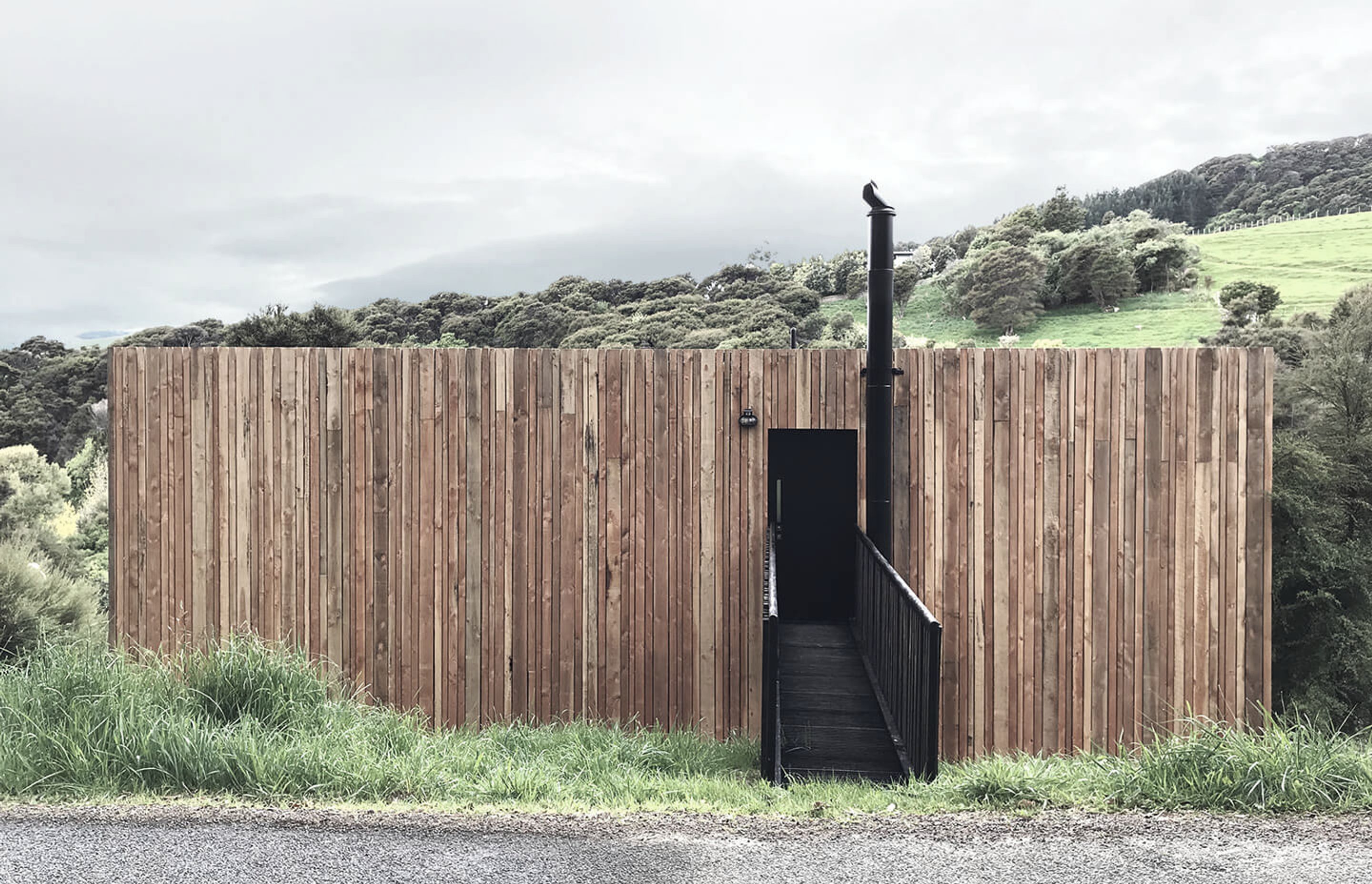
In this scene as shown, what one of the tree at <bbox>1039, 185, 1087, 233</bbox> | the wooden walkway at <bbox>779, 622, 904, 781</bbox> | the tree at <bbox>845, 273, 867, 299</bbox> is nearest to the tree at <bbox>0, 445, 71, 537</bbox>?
the wooden walkway at <bbox>779, 622, 904, 781</bbox>

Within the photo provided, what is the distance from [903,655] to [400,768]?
7.77 ft

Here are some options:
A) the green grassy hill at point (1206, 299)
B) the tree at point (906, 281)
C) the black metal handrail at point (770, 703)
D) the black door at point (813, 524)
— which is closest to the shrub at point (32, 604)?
the black metal handrail at point (770, 703)

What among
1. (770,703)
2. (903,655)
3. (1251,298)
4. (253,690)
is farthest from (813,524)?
(1251,298)

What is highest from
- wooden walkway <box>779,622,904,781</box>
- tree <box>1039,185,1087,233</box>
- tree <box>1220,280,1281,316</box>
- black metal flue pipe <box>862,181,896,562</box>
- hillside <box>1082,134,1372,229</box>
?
hillside <box>1082,134,1372,229</box>

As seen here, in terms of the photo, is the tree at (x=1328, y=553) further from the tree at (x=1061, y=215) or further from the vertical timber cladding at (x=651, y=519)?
the tree at (x=1061, y=215)

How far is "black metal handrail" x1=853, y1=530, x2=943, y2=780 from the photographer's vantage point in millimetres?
3418

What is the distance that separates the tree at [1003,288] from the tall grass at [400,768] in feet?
81.7

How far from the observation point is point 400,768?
3.11 meters

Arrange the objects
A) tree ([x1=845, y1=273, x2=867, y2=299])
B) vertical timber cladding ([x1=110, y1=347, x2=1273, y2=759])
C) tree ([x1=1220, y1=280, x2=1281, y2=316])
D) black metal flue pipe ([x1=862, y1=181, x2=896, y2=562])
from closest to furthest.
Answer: black metal flue pipe ([x1=862, y1=181, x2=896, y2=562]) → vertical timber cladding ([x1=110, y1=347, x2=1273, y2=759]) → tree ([x1=1220, y1=280, x2=1281, y2=316]) → tree ([x1=845, y1=273, x2=867, y2=299])

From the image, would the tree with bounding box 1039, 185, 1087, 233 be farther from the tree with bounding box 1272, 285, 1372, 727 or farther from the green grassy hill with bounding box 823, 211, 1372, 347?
the tree with bounding box 1272, 285, 1372, 727

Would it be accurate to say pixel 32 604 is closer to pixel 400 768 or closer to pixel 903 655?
pixel 400 768

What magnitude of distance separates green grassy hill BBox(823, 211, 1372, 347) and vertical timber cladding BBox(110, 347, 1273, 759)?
18.0m

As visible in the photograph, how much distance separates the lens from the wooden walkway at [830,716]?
12.7 ft

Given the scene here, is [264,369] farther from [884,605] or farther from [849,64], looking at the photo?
[849,64]
